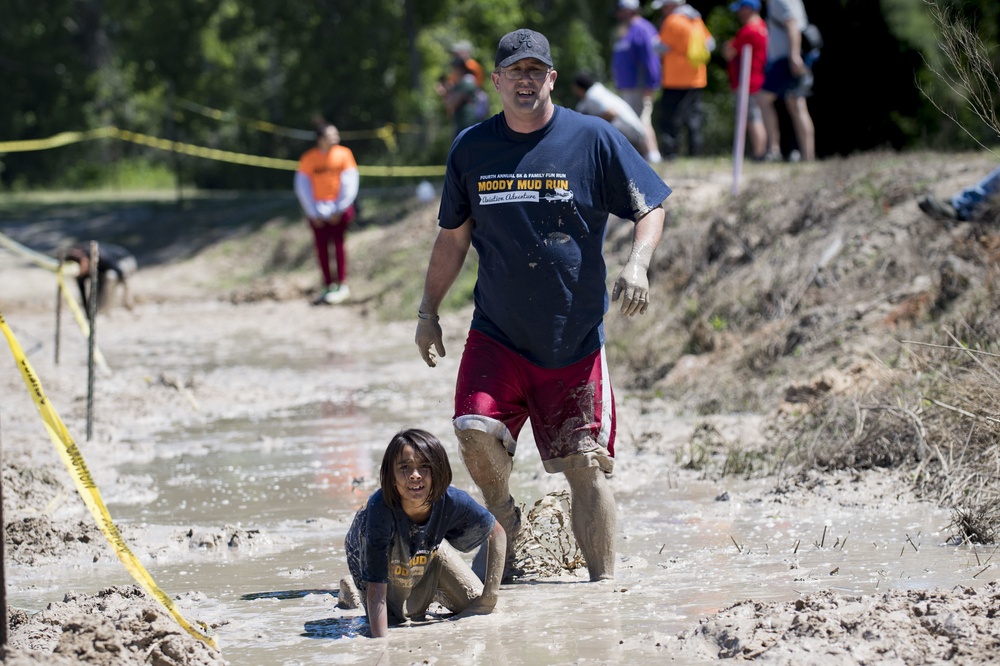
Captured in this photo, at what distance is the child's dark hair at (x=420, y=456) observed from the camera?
4.88 meters

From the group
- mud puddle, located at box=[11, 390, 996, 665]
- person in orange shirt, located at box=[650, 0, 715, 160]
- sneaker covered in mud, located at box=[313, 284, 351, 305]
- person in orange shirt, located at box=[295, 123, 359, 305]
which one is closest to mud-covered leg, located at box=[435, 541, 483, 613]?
mud puddle, located at box=[11, 390, 996, 665]

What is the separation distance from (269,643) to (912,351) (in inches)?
173

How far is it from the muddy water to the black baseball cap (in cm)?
205

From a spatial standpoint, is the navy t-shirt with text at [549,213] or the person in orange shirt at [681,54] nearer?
the navy t-shirt with text at [549,213]

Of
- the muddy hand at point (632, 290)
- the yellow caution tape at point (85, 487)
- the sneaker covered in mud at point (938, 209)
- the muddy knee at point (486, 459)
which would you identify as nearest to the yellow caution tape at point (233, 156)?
the sneaker covered in mud at point (938, 209)

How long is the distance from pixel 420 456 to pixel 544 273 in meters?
0.93

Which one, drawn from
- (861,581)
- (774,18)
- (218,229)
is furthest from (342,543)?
(218,229)

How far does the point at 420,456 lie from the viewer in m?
4.86

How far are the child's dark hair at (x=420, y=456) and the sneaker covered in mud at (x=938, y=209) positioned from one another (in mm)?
6063

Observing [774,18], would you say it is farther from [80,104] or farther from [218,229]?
[80,104]

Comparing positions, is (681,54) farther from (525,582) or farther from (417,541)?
(417,541)

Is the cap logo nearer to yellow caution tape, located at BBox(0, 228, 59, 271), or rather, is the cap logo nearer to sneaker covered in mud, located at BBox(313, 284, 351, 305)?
yellow caution tape, located at BBox(0, 228, 59, 271)

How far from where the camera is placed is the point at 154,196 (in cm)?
2527

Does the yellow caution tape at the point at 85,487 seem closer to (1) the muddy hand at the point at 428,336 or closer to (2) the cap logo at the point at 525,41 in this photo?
(1) the muddy hand at the point at 428,336
